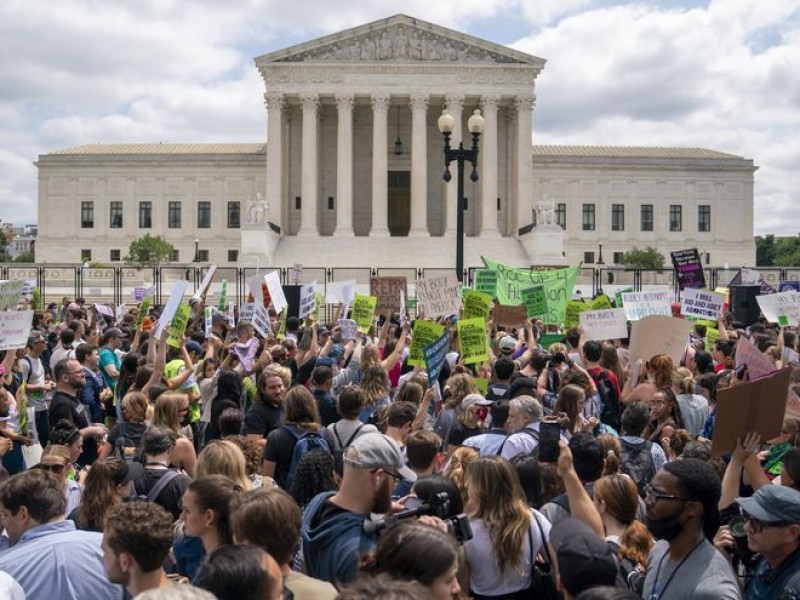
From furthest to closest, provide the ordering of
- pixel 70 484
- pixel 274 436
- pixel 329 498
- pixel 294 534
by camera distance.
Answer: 1. pixel 274 436
2. pixel 70 484
3. pixel 329 498
4. pixel 294 534

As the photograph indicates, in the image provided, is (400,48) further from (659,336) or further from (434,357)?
(434,357)

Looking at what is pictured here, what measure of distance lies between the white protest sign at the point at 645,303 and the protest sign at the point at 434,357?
5.92 meters

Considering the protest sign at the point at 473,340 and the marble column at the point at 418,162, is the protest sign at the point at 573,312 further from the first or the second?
the marble column at the point at 418,162

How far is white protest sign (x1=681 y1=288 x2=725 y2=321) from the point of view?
16.3m

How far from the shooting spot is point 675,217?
78875 millimetres

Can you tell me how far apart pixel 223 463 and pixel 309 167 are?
58413mm

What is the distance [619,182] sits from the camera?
78188 millimetres

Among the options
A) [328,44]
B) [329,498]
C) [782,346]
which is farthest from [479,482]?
[328,44]

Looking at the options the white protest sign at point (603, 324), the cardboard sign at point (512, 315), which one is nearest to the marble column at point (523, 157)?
the cardboard sign at point (512, 315)

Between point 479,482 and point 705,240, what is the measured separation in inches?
3053

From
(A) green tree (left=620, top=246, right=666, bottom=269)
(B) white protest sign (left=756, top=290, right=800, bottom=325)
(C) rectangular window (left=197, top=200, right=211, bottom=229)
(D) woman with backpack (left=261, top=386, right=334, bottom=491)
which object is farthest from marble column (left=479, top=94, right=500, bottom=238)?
(D) woman with backpack (left=261, top=386, right=334, bottom=491)

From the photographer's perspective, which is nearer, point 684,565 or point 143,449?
point 684,565

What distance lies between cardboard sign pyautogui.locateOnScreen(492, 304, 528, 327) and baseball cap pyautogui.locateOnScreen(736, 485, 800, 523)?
39.5 ft

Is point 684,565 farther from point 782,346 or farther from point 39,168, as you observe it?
point 39,168
